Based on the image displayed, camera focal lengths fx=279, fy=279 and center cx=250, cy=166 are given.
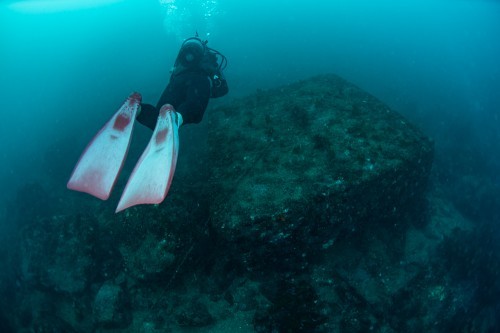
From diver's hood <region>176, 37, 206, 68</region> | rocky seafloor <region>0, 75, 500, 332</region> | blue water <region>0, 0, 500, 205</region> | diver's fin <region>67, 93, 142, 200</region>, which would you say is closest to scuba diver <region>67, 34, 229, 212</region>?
diver's fin <region>67, 93, 142, 200</region>

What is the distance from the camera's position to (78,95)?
21.1 m

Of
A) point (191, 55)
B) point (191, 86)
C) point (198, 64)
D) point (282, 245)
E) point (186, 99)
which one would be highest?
point (191, 55)

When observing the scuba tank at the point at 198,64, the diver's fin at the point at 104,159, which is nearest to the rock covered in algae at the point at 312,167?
the scuba tank at the point at 198,64

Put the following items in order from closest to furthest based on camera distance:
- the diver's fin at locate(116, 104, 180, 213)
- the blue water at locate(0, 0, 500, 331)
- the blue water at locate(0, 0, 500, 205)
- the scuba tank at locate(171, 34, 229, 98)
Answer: the diver's fin at locate(116, 104, 180, 213) < the scuba tank at locate(171, 34, 229, 98) < the blue water at locate(0, 0, 500, 331) < the blue water at locate(0, 0, 500, 205)

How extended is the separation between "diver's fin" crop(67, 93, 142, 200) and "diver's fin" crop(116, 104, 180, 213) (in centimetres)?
43

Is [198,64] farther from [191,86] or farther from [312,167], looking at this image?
[312,167]

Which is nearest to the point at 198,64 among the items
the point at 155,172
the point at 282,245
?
the point at 155,172

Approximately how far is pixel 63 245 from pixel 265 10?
152 feet

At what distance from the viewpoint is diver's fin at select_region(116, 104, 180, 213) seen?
2.91 m

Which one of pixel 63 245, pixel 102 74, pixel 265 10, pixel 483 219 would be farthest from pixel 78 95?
pixel 265 10

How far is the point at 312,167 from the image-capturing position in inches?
172

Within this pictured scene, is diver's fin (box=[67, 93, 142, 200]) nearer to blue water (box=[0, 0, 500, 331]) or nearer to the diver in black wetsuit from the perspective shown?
the diver in black wetsuit

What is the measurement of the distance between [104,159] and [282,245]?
8.85ft

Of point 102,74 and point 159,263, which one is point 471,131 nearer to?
point 159,263
